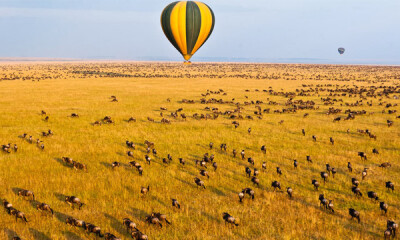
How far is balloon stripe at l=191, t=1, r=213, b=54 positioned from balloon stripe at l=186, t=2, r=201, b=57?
2.02ft

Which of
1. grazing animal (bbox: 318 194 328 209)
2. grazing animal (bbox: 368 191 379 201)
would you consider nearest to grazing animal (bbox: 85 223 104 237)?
grazing animal (bbox: 318 194 328 209)

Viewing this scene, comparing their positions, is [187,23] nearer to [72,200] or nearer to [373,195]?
[72,200]

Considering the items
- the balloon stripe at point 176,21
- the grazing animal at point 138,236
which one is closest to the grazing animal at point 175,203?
the grazing animal at point 138,236

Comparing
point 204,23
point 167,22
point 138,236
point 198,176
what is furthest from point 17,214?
point 204,23

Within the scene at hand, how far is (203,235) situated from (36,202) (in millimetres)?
7390

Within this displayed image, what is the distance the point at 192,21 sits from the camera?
38.3 meters

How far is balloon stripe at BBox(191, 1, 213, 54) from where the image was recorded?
128ft

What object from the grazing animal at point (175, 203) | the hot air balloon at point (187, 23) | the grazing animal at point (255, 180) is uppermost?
the hot air balloon at point (187, 23)

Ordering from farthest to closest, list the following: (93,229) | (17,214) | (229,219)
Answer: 1. (17,214)
2. (229,219)
3. (93,229)

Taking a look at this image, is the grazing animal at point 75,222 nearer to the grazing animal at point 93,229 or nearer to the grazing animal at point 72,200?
the grazing animal at point 93,229

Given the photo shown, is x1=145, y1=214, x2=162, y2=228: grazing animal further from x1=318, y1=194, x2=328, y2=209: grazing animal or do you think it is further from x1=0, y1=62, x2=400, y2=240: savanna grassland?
x1=318, y1=194, x2=328, y2=209: grazing animal

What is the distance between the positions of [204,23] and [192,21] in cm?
203

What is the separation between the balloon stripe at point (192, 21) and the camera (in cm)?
3800

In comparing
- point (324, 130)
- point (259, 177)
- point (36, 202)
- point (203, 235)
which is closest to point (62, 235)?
point (36, 202)
